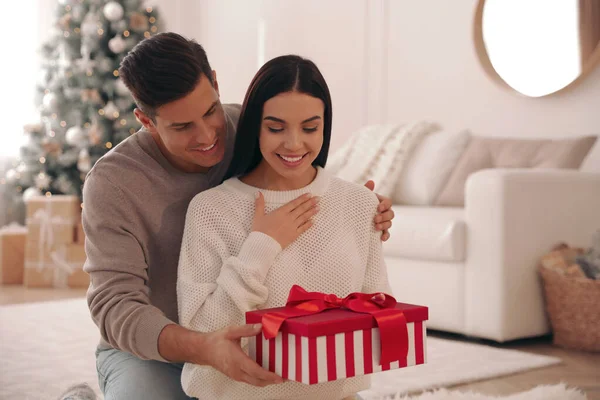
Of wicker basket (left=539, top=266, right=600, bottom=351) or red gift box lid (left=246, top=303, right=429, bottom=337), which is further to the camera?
wicker basket (left=539, top=266, right=600, bottom=351)

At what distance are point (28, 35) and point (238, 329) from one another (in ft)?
17.1

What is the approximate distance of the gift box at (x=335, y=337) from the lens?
120 cm

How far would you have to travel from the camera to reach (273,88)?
1434 mm

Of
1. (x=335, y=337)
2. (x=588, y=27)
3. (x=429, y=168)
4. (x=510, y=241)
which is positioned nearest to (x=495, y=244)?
(x=510, y=241)

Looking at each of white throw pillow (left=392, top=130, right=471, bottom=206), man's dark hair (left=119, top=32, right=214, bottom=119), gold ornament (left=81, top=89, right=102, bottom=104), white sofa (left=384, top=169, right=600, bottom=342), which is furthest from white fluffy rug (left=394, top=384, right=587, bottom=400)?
gold ornament (left=81, top=89, right=102, bottom=104)

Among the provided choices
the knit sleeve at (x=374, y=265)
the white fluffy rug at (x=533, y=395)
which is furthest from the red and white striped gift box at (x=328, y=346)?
the white fluffy rug at (x=533, y=395)

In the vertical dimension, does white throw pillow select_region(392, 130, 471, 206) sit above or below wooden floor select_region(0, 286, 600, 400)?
above

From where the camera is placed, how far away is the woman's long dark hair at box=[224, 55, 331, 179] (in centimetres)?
143

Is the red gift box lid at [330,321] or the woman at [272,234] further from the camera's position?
the woman at [272,234]

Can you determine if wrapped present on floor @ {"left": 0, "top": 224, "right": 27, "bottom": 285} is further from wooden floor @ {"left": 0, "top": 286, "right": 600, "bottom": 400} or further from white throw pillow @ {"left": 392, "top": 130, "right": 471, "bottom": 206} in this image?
wooden floor @ {"left": 0, "top": 286, "right": 600, "bottom": 400}

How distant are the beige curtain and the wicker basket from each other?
4.33 ft

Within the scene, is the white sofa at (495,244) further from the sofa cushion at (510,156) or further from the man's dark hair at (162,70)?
the man's dark hair at (162,70)

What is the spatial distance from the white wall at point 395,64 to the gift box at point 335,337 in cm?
291

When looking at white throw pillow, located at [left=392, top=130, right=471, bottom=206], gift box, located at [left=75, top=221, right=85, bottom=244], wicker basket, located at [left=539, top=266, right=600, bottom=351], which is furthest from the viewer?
gift box, located at [left=75, top=221, right=85, bottom=244]
